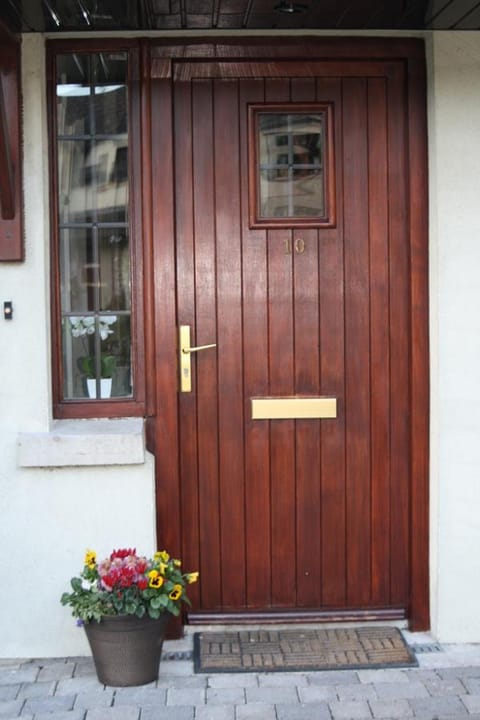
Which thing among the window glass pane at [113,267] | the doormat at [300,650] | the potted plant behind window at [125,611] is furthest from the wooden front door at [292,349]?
the potted plant behind window at [125,611]

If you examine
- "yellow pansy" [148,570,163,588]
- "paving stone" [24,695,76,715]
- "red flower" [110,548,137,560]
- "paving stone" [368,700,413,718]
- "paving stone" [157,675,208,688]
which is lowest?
"paving stone" [368,700,413,718]

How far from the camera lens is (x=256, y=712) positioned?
14.0 feet

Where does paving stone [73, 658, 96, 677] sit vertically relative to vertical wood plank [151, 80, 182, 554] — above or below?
below

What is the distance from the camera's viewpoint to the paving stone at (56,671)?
4652mm

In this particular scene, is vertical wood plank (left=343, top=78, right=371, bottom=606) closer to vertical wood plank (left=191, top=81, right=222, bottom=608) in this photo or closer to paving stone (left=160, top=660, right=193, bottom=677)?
vertical wood plank (left=191, top=81, right=222, bottom=608)

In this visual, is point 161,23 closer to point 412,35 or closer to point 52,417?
point 412,35

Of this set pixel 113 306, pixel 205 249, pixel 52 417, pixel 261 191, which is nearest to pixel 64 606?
pixel 52 417

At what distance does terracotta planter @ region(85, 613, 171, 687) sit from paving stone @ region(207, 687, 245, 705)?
0.28 m

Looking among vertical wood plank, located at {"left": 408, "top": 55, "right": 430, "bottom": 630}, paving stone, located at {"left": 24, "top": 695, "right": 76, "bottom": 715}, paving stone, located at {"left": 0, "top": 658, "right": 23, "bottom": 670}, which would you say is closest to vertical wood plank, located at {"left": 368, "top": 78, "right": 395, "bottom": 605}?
vertical wood plank, located at {"left": 408, "top": 55, "right": 430, "bottom": 630}

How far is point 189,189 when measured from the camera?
5.02 meters

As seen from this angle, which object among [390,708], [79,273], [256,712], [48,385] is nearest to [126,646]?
[256,712]

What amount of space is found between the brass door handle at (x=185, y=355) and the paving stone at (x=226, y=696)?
4.49ft

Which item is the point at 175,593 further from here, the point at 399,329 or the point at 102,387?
the point at 399,329

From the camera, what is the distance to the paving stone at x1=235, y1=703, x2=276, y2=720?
4.23 metres
